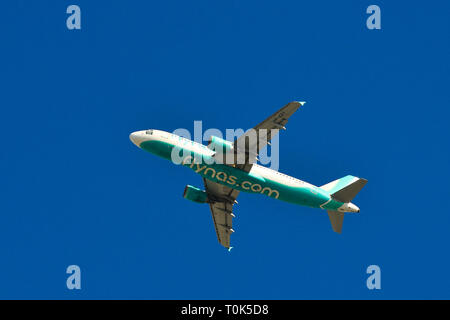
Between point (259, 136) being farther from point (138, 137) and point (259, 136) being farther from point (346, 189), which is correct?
point (138, 137)

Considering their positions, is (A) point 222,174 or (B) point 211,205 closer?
(A) point 222,174

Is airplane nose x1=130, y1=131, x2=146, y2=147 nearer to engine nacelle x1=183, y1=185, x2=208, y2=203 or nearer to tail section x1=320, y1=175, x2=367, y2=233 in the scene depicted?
engine nacelle x1=183, y1=185, x2=208, y2=203

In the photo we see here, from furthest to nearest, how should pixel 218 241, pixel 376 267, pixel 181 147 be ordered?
pixel 218 241, pixel 376 267, pixel 181 147

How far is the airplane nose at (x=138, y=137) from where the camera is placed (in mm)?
70875

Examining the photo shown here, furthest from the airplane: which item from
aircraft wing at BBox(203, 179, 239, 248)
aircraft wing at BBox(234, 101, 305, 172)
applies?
aircraft wing at BBox(203, 179, 239, 248)

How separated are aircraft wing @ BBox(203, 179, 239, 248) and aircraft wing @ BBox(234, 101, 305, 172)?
9.31m

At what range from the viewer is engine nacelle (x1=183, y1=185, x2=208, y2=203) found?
255ft

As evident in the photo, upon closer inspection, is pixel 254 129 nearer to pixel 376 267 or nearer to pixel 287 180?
pixel 287 180

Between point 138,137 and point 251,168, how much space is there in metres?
12.5

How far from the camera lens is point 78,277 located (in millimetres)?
73750

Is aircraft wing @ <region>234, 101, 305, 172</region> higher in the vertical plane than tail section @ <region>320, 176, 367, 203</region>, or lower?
higher

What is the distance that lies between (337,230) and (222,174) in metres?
15.9

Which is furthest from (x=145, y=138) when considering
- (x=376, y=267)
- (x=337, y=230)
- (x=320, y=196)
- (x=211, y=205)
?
(x=376, y=267)

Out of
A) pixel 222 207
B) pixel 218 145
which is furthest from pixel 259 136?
pixel 222 207
